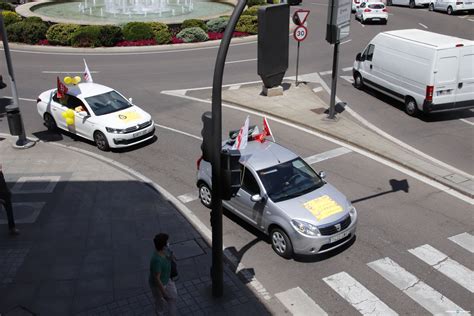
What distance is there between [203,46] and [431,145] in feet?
58.7

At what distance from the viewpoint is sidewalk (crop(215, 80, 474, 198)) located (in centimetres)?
1406

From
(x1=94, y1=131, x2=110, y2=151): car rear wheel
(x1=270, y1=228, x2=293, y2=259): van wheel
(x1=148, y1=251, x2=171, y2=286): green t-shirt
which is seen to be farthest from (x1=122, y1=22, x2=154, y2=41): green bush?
(x1=148, y1=251, x2=171, y2=286): green t-shirt

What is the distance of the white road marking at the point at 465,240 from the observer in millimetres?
10602

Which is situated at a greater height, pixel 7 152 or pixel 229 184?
pixel 229 184

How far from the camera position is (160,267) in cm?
754

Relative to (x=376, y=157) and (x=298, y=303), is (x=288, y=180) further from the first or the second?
(x=376, y=157)

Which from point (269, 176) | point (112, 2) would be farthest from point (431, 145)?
point (112, 2)

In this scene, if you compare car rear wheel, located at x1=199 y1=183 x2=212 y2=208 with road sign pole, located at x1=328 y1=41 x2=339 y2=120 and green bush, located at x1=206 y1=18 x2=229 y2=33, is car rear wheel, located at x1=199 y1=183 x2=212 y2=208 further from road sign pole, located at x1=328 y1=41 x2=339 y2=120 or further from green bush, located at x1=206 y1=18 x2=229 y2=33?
green bush, located at x1=206 y1=18 x2=229 y2=33

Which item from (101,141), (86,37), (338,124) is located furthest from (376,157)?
(86,37)

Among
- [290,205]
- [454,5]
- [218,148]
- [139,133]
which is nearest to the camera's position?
[218,148]

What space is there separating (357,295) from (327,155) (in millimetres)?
6620

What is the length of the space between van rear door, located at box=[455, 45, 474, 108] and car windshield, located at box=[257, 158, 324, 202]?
352 inches

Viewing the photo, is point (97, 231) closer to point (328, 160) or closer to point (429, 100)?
point (328, 160)

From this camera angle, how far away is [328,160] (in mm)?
14969
